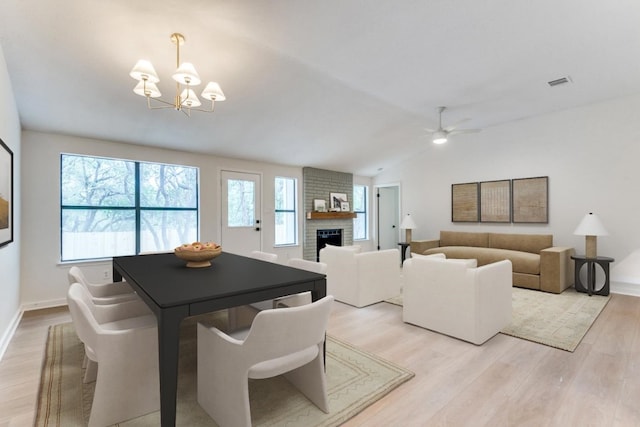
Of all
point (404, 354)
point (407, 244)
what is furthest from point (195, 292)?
point (407, 244)

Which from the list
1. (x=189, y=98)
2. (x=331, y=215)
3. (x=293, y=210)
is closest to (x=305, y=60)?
(x=189, y=98)

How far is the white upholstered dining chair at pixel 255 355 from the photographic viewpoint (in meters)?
1.34

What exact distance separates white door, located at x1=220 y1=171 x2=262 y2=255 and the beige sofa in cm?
318

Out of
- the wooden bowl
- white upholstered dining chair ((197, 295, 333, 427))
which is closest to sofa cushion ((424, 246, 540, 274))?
white upholstered dining chair ((197, 295, 333, 427))

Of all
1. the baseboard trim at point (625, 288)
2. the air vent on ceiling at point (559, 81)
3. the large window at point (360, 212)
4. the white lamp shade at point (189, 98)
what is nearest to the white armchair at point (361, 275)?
the white lamp shade at point (189, 98)

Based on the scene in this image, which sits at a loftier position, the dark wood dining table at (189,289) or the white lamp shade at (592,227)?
the white lamp shade at (592,227)

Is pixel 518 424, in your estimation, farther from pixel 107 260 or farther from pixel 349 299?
pixel 107 260

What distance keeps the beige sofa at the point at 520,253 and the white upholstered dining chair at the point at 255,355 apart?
4136 millimetres

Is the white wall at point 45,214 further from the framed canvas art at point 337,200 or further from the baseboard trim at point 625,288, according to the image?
the baseboard trim at point 625,288

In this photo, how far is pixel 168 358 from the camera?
4.48 ft

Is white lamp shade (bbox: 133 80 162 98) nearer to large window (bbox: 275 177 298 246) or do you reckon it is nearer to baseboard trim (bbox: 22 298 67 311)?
baseboard trim (bbox: 22 298 67 311)

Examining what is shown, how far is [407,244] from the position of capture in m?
6.37

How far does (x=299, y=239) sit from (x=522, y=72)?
4.50 meters

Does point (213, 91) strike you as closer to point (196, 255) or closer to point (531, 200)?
point (196, 255)
